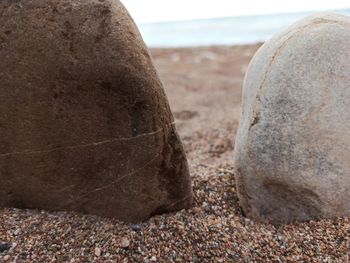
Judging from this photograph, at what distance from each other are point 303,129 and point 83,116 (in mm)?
935

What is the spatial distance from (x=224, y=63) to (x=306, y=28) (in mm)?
6452

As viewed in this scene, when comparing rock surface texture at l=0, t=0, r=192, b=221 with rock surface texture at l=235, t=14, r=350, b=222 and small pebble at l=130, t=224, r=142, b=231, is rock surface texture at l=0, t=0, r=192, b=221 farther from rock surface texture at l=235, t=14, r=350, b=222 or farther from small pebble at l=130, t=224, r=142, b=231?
rock surface texture at l=235, t=14, r=350, b=222

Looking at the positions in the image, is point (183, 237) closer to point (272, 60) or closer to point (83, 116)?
point (83, 116)

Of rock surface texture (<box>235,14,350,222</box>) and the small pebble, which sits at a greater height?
rock surface texture (<box>235,14,350,222</box>)

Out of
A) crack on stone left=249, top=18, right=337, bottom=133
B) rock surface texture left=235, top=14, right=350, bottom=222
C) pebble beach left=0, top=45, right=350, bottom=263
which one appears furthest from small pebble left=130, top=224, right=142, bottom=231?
crack on stone left=249, top=18, right=337, bottom=133

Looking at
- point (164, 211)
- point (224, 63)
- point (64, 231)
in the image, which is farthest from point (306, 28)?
point (224, 63)

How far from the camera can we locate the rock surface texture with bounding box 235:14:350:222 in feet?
6.03

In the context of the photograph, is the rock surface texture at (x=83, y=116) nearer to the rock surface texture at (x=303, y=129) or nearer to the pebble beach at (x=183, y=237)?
the pebble beach at (x=183, y=237)

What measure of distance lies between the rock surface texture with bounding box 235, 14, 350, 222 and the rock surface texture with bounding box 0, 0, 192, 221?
38cm

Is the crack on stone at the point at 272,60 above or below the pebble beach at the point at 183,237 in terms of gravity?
above

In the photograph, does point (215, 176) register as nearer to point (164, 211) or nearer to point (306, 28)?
point (164, 211)

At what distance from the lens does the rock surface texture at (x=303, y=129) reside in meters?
1.84

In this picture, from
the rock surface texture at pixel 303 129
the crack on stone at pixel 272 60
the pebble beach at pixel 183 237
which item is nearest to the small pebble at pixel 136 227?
the pebble beach at pixel 183 237

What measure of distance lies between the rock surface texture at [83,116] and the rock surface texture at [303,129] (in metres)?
0.38
